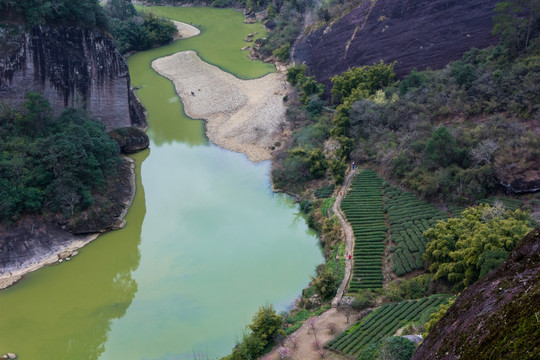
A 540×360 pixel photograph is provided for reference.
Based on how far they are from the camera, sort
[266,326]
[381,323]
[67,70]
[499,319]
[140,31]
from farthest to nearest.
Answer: [140,31], [67,70], [266,326], [381,323], [499,319]

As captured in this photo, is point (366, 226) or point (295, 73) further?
point (295, 73)

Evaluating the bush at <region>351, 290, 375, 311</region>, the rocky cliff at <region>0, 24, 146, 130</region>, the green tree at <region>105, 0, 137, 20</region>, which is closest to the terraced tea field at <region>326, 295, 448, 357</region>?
the bush at <region>351, 290, 375, 311</region>

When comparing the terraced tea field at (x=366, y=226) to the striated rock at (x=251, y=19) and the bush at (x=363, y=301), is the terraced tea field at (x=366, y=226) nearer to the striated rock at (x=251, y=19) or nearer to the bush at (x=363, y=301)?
the bush at (x=363, y=301)

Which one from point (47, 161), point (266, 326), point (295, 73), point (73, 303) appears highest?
point (295, 73)

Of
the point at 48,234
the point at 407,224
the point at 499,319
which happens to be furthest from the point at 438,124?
the point at 499,319

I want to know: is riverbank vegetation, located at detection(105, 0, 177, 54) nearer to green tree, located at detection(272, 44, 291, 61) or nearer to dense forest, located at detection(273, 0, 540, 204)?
green tree, located at detection(272, 44, 291, 61)

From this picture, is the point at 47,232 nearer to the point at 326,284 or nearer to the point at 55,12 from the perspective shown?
the point at 55,12
